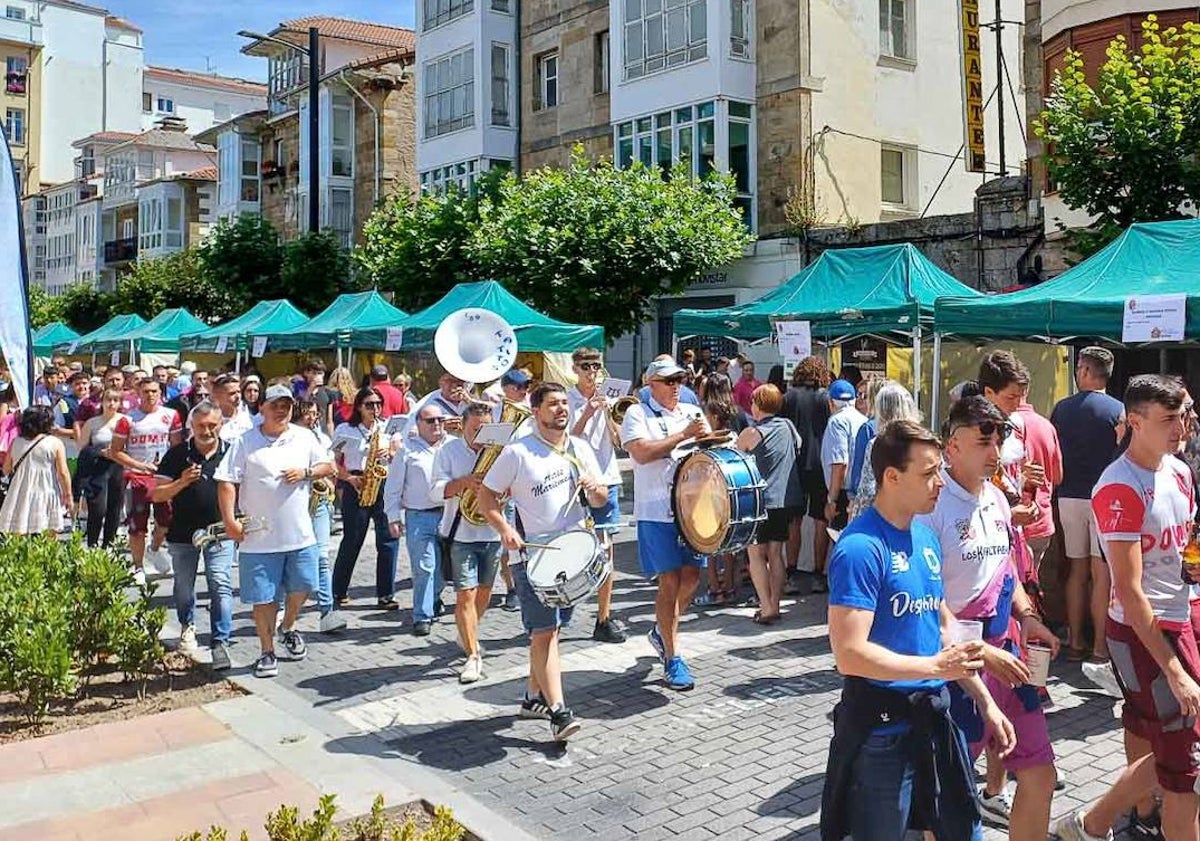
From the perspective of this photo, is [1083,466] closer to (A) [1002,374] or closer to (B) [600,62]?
(A) [1002,374]

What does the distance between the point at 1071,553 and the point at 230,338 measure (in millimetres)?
18220

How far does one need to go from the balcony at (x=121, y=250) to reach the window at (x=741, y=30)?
1751 inches

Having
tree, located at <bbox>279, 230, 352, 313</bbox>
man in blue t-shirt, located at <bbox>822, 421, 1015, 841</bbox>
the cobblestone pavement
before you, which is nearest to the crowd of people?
man in blue t-shirt, located at <bbox>822, 421, 1015, 841</bbox>

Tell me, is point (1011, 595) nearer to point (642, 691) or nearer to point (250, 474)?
point (642, 691)

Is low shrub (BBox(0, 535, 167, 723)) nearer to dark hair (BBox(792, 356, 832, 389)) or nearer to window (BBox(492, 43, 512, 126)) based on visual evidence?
dark hair (BBox(792, 356, 832, 389))

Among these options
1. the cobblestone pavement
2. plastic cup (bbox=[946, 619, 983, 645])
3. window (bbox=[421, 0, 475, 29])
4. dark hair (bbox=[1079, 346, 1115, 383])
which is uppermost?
window (bbox=[421, 0, 475, 29])

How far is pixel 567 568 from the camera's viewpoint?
562 cm

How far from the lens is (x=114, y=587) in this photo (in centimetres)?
698

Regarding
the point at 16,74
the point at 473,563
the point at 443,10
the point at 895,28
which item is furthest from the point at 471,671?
the point at 16,74

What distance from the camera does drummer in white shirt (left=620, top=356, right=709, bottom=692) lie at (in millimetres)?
6406

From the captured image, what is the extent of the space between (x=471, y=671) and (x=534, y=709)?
2.87 feet

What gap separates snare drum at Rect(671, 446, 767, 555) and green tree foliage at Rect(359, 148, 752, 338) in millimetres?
13423

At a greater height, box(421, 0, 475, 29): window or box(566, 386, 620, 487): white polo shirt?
box(421, 0, 475, 29): window

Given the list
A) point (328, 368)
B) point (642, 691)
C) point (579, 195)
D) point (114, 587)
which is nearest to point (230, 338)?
point (328, 368)
